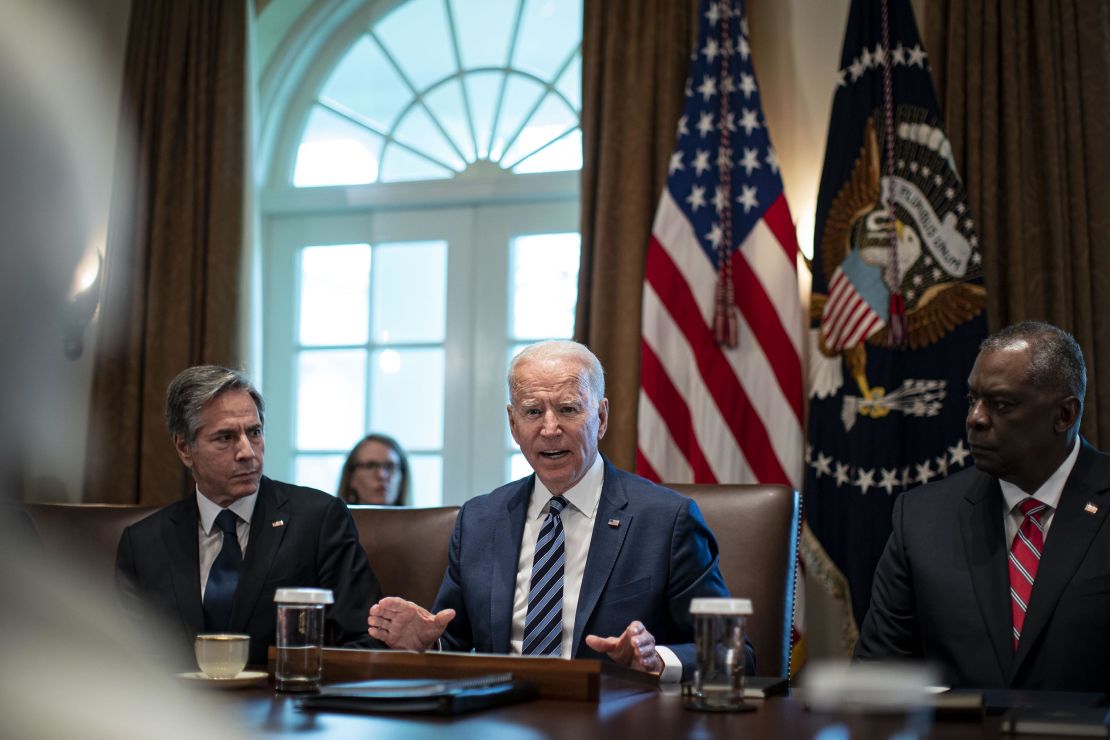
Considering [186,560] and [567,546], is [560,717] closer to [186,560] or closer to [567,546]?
[567,546]

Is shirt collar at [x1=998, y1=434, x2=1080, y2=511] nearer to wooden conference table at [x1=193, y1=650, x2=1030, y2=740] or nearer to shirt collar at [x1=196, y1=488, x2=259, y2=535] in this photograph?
wooden conference table at [x1=193, y1=650, x2=1030, y2=740]

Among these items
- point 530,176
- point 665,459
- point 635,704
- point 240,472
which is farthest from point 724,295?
point 635,704

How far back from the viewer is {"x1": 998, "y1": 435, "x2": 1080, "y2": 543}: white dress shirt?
2.45 m

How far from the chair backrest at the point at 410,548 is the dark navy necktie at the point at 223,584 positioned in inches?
13.6

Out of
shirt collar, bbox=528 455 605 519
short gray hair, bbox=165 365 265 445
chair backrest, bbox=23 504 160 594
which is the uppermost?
short gray hair, bbox=165 365 265 445

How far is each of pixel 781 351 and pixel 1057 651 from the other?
1.89m

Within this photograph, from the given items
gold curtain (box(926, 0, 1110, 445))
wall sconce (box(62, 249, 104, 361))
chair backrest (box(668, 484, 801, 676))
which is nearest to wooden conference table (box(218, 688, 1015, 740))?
chair backrest (box(668, 484, 801, 676))

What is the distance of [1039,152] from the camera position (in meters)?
3.96

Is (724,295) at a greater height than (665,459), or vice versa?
(724,295)

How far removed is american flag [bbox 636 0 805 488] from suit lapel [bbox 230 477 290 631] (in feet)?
4.82

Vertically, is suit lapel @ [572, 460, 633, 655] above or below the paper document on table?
above

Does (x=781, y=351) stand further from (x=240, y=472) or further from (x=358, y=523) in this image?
(x=240, y=472)

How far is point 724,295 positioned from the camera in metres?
4.09

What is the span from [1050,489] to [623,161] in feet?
7.74
